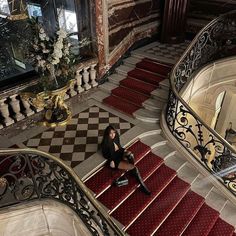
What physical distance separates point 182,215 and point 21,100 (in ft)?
12.8

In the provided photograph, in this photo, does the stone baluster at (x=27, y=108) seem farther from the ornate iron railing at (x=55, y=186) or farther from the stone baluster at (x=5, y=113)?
the ornate iron railing at (x=55, y=186)

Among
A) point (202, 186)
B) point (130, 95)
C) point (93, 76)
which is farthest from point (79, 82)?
point (202, 186)

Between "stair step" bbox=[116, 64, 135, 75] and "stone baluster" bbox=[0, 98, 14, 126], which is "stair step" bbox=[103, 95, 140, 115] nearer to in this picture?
"stair step" bbox=[116, 64, 135, 75]

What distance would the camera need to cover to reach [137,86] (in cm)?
700

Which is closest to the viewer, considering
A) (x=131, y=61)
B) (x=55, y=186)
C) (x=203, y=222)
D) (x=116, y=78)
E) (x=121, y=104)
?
(x=55, y=186)

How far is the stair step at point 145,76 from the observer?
707cm

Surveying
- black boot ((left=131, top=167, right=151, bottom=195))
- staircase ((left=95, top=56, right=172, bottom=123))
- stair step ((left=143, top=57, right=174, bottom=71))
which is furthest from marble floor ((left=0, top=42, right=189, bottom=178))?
stair step ((left=143, top=57, right=174, bottom=71))

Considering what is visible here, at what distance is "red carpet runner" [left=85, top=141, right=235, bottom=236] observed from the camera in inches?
176

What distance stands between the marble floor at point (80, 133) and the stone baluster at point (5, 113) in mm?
142

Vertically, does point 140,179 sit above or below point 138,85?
below

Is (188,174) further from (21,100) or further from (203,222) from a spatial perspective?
(21,100)

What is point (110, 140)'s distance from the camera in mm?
4680

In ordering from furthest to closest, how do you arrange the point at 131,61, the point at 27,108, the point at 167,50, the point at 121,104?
the point at 167,50
the point at 131,61
the point at 121,104
the point at 27,108

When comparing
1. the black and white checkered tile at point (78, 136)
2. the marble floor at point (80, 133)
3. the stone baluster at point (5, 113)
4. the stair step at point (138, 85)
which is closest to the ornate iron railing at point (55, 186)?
the marble floor at point (80, 133)
